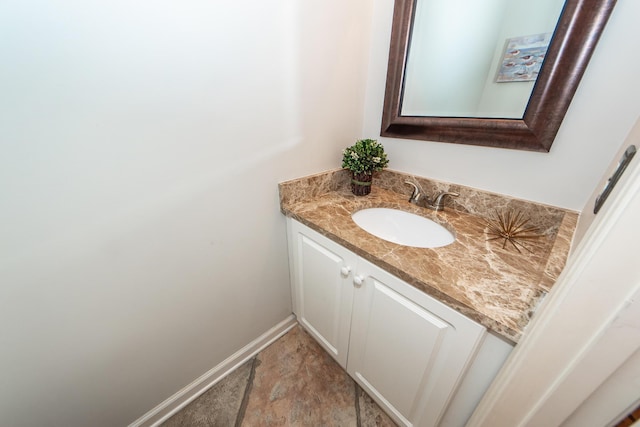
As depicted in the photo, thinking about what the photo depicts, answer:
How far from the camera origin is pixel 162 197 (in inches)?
26.8

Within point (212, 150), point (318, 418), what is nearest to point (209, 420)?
point (318, 418)

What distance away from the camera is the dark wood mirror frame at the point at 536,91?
590 millimetres

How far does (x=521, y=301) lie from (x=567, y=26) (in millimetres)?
746

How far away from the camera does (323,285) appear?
0.95m

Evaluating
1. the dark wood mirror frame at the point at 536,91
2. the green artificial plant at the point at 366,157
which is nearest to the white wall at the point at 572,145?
the dark wood mirror frame at the point at 536,91

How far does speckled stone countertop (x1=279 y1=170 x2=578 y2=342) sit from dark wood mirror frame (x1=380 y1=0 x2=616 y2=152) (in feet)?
0.67

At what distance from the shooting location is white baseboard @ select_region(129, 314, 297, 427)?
920mm

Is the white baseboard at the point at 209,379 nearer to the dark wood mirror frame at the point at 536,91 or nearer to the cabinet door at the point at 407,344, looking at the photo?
the cabinet door at the point at 407,344

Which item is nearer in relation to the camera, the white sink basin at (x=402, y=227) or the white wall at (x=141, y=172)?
the white wall at (x=141, y=172)

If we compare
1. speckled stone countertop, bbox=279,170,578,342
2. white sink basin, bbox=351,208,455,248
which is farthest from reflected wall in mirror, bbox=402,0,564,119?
white sink basin, bbox=351,208,455,248

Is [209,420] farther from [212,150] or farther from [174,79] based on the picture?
[174,79]

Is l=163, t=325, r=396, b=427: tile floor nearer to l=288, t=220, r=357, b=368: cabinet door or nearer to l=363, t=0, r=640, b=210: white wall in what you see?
l=288, t=220, r=357, b=368: cabinet door

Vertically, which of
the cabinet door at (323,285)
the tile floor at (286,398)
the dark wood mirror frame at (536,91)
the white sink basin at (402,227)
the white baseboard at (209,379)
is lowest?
the tile floor at (286,398)

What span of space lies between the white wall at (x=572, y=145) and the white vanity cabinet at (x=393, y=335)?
57cm
